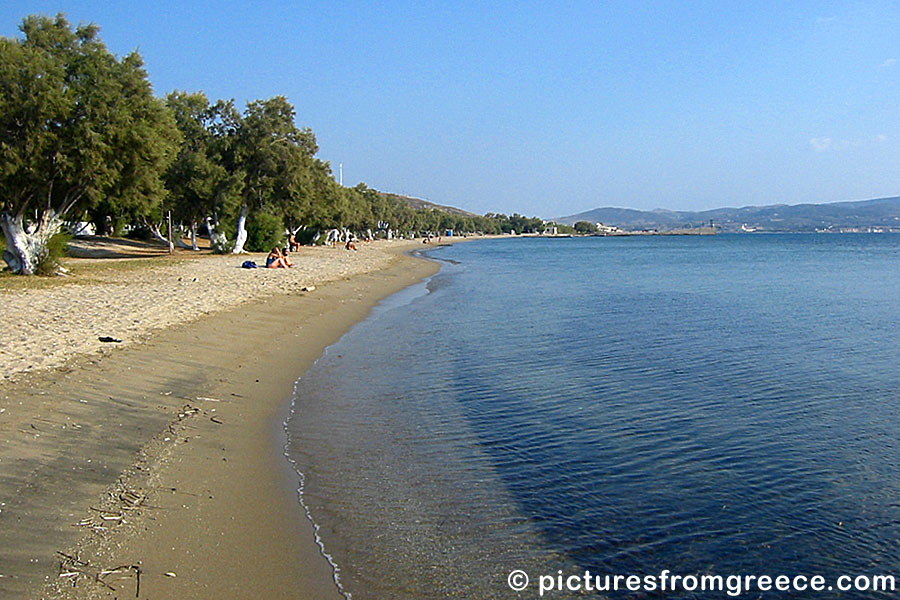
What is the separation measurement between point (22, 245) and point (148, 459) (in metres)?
20.1

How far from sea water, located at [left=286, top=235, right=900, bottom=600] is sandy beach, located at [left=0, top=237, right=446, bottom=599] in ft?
1.58

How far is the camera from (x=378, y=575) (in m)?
5.51

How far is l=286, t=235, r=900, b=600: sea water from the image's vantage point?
596 centimetres

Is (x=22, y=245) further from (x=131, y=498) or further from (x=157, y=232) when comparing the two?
(x=157, y=232)

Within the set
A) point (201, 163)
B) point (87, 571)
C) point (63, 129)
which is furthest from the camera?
point (201, 163)

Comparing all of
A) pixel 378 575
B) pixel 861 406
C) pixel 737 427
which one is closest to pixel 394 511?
pixel 378 575

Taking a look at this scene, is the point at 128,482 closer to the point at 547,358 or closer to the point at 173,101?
the point at 547,358

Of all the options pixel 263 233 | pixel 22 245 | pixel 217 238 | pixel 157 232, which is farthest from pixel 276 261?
pixel 157 232

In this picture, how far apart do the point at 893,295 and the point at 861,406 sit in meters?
22.0

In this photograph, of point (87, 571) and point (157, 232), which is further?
point (157, 232)

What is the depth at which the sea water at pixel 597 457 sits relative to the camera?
596 centimetres

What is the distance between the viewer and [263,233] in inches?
2084

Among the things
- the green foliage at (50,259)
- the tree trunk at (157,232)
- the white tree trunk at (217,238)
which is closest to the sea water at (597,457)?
the green foliage at (50,259)

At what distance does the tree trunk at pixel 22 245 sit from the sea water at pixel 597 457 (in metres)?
12.7
